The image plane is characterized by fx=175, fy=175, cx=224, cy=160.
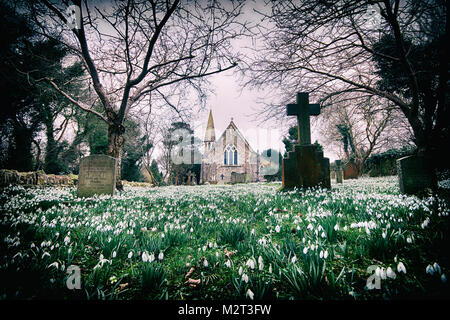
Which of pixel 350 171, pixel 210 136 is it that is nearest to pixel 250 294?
pixel 350 171

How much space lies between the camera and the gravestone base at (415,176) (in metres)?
5.29

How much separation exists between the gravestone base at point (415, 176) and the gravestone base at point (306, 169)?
2031 mm

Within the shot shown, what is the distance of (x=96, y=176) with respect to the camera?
6.82 meters

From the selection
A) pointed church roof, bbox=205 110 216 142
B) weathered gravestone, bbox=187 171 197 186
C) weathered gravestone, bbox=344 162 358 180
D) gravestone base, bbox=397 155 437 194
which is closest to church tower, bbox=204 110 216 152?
pointed church roof, bbox=205 110 216 142

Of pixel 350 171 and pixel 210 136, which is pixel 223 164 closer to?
pixel 210 136

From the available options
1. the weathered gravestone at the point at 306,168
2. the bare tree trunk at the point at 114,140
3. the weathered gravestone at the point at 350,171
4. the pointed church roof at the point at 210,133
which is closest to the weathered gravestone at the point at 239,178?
the weathered gravestone at the point at 350,171

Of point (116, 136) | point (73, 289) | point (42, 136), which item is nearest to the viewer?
point (73, 289)

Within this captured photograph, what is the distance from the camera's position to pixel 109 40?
7078 millimetres

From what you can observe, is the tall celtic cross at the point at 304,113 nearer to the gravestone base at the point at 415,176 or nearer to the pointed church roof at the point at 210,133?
the gravestone base at the point at 415,176

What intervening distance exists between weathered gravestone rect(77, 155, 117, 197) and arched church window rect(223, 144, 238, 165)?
2667 centimetres

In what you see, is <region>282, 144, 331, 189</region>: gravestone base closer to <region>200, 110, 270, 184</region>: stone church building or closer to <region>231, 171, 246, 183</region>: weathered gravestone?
<region>231, 171, 246, 183</region>: weathered gravestone
